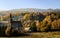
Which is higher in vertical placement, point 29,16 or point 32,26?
point 29,16

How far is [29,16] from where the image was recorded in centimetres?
311

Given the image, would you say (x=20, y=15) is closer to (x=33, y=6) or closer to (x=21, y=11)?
(x=21, y=11)

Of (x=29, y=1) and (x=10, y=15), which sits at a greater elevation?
(x=29, y=1)

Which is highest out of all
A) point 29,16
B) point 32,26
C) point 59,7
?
point 59,7

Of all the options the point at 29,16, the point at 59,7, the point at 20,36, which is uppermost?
the point at 59,7

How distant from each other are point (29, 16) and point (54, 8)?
59 centimetres

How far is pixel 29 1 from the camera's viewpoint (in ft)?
10.2

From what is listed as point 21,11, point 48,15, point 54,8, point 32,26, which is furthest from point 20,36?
point 54,8

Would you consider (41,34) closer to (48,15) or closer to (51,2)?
(48,15)

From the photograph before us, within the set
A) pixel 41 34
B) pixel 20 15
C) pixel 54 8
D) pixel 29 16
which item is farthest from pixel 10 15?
pixel 54 8

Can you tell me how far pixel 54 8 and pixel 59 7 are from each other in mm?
111

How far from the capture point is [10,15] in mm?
3102

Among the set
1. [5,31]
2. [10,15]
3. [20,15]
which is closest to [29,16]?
[20,15]

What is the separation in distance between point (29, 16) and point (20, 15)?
0.20m
